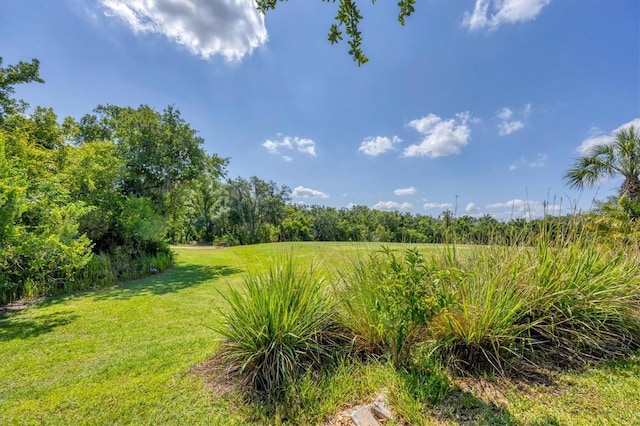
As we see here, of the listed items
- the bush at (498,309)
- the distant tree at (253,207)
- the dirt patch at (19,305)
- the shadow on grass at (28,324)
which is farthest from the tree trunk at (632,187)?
the distant tree at (253,207)

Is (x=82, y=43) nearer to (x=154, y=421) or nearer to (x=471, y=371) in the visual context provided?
(x=154, y=421)

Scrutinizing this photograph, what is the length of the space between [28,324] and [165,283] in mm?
3335

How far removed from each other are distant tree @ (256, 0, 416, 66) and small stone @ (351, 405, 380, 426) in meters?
2.71

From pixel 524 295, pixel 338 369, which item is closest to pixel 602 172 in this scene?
pixel 524 295

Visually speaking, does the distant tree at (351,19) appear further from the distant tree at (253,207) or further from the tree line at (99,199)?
the distant tree at (253,207)

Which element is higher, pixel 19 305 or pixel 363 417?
pixel 363 417

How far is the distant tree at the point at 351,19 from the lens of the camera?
6.10 ft

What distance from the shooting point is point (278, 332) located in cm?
252

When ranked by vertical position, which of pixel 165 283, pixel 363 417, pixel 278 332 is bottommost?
pixel 165 283

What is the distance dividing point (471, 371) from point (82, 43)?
1053 centimetres

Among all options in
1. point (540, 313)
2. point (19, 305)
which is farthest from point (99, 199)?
point (540, 313)

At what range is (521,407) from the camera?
199 cm

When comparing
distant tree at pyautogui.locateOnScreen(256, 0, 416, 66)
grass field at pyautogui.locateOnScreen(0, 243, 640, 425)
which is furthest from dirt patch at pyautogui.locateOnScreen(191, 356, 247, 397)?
distant tree at pyautogui.locateOnScreen(256, 0, 416, 66)

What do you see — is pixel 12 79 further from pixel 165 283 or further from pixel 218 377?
pixel 218 377
